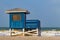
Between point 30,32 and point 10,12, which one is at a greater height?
point 10,12

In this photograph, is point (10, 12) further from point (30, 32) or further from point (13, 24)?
point (30, 32)

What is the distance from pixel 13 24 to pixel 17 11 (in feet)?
4.51

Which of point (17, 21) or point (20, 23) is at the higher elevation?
point (17, 21)

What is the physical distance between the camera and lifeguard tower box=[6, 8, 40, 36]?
85.6ft

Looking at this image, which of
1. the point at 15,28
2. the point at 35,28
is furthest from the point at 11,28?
the point at 35,28

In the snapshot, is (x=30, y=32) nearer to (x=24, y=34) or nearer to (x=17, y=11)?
(x=24, y=34)

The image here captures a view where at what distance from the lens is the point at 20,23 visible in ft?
85.6

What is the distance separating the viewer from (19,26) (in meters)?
26.1

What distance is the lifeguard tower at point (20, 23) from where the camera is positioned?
26102mm

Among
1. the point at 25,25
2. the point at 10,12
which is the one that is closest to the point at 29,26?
the point at 25,25

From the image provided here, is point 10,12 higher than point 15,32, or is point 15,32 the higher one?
point 10,12

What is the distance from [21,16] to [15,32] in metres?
1.76

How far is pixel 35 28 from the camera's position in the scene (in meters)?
26.6

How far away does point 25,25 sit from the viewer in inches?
1033
